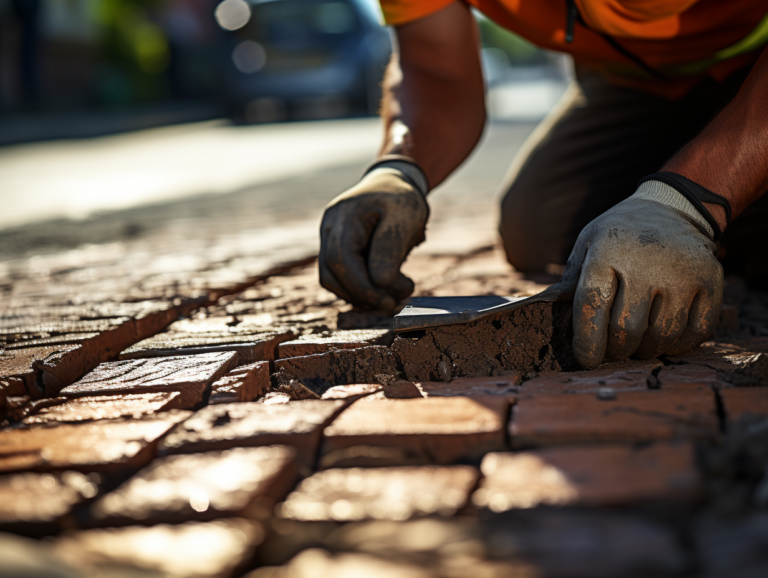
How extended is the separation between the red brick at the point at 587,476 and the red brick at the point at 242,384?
54 cm

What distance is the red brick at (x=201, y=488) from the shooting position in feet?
3.13

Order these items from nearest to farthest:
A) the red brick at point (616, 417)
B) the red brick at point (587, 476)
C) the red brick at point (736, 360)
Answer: the red brick at point (587, 476) < the red brick at point (616, 417) < the red brick at point (736, 360)

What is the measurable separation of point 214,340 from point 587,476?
102 cm

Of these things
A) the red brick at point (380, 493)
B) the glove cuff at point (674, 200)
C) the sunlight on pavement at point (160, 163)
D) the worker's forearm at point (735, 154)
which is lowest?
the sunlight on pavement at point (160, 163)

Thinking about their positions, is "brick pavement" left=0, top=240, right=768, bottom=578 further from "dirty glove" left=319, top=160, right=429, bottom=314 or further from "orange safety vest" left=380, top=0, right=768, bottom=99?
"orange safety vest" left=380, top=0, right=768, bottom=99

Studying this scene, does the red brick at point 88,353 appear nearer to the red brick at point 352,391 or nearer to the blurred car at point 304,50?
the red brick at point 352,391

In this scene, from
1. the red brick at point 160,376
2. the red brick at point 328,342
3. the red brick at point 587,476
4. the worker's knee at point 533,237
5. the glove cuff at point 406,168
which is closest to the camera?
the red brick at point 587,476

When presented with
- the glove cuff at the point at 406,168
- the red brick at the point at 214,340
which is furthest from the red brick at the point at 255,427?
the glove cuff at the point at 406,168

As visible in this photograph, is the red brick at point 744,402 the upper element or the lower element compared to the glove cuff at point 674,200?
lower

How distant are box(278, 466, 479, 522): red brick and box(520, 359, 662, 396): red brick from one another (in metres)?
0.35

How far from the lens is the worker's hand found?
144cm

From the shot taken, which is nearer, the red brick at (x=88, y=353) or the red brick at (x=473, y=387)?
the red brick at (x=473, y=387)

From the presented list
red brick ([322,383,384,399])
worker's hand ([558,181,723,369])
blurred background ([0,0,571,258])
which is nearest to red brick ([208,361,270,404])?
red brick ([322,383,384,399])

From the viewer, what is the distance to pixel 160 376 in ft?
4.97
